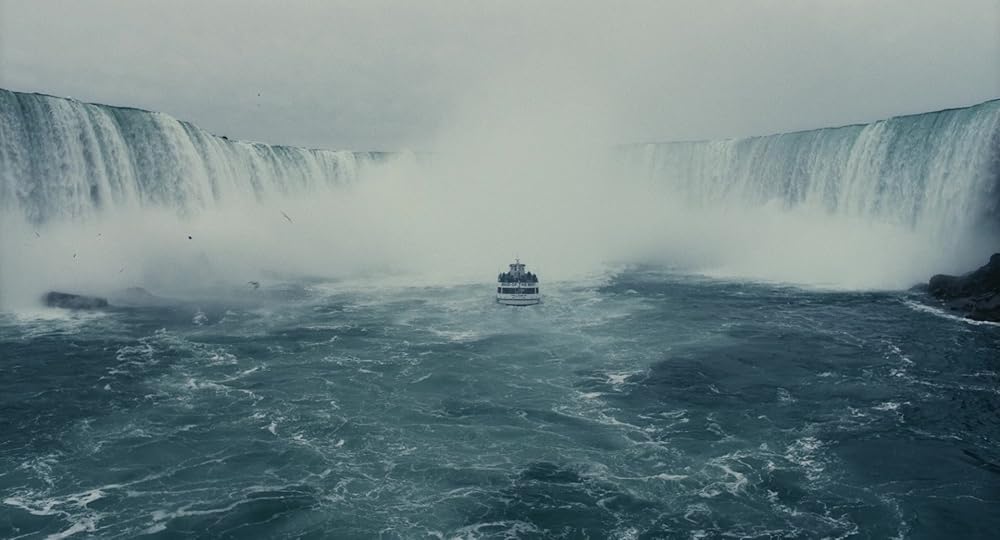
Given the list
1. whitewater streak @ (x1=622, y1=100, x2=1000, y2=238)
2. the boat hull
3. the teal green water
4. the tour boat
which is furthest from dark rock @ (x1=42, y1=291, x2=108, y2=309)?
whitewater streak @ (x1=622, y1=100, x2=1000, y2=238)

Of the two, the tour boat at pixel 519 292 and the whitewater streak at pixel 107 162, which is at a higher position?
the whitewater streak at pixel 107 162

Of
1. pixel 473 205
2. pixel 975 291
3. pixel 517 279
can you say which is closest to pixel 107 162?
pixel 517 279

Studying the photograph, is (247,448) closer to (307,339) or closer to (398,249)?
(307,339)

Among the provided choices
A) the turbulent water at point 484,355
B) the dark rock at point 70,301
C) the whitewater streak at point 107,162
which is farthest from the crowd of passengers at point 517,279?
the whitewater streak at point 107,162

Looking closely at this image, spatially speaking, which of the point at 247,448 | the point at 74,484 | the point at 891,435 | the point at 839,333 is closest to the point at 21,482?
the point at 74,484

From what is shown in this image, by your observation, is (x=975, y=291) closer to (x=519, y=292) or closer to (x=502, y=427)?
(x=519, y=292)

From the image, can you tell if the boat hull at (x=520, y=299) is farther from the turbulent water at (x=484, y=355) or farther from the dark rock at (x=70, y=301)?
the dark rock at (x=70, y=301)

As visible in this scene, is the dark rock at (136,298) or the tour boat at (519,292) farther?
the tour boat at (519,292)
